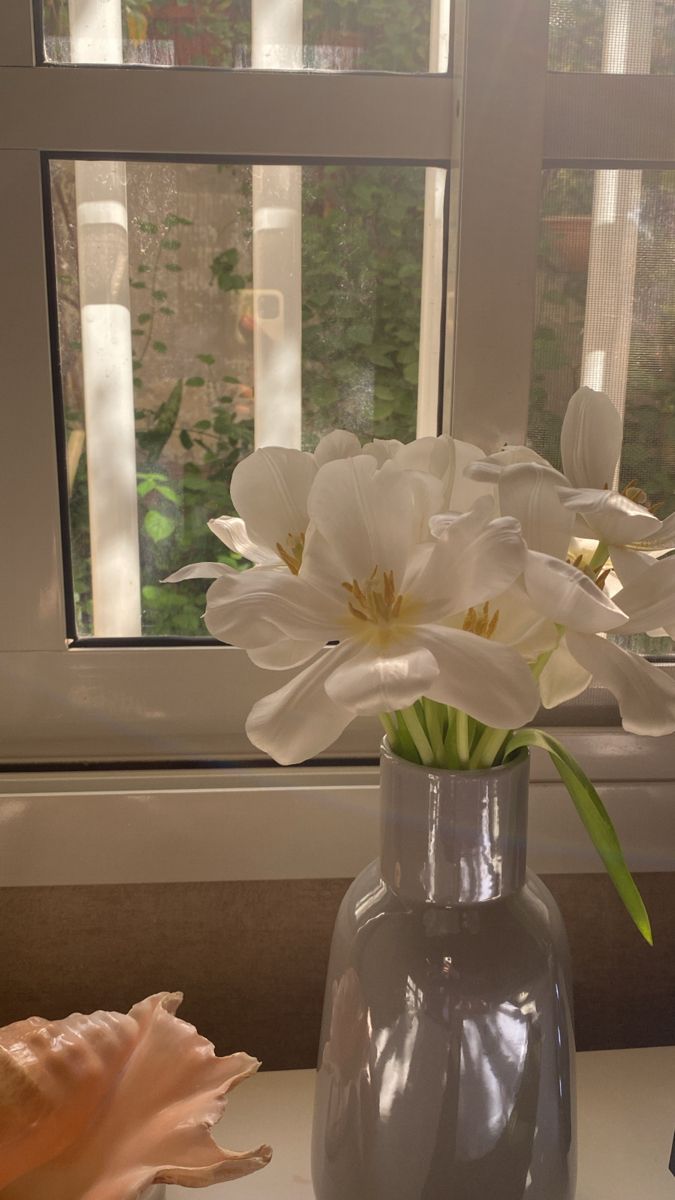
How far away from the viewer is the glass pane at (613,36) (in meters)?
0.85

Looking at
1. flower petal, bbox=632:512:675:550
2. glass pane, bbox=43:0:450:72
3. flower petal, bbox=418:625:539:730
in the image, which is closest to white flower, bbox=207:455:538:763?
flower petal, bbox=418:625:539:730

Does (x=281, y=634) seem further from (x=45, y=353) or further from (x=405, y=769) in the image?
(x=45, y=353)

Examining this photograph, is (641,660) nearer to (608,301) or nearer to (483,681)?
(483,681)

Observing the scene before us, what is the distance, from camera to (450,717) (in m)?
0.58

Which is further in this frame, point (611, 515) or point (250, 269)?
point (250, 269)

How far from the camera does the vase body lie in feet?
1.88

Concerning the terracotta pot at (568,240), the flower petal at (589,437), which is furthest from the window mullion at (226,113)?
the flower petal at (589,437)

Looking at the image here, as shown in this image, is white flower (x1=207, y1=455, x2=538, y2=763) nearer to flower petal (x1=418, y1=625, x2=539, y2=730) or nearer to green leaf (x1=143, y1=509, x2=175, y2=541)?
flower petal (x1=418, y1=625, x2=539, y2=730)

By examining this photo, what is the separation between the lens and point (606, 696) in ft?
3.07

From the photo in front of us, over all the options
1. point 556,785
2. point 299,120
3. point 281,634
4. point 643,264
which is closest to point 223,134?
point 299,120

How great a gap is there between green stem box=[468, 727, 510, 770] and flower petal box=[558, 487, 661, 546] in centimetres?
12

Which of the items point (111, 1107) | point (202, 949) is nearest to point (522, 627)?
point (111, 1107)

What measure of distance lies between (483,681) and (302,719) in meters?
0.10

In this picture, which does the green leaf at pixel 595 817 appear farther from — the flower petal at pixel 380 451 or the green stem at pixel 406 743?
the flower petal at pixel 380 451
